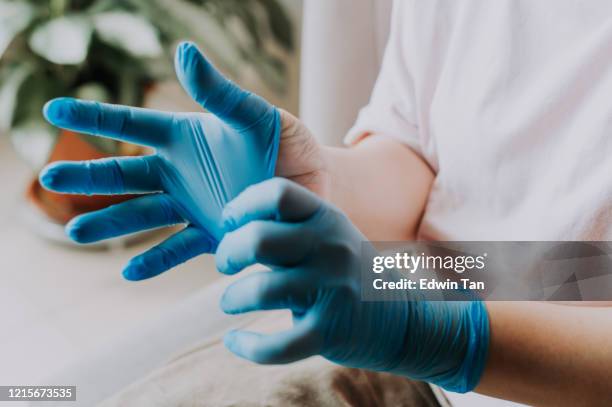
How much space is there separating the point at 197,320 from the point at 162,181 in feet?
0.76

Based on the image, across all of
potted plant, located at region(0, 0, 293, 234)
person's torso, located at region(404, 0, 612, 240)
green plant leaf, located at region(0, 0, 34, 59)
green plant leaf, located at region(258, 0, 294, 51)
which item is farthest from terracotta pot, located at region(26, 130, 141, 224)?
person's torso, located at region(404, 0, 612, 240)

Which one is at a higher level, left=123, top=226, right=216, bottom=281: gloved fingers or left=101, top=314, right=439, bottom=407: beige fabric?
left=123, top=226, right=216, bottom=281: gloved fingers

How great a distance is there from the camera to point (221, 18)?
4.70 ft

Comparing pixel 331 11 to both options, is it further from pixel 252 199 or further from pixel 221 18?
pixel 221 18

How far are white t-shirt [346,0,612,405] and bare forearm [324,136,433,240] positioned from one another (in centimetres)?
3

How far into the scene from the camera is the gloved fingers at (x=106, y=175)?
1.95ft

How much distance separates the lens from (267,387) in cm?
68

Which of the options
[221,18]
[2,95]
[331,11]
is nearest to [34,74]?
[2,95]

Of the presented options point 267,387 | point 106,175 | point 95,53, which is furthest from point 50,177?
point 95,53

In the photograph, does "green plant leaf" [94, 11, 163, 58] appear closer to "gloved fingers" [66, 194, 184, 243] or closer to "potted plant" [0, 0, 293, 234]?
"potted plant" [0, 0, 293, 234]

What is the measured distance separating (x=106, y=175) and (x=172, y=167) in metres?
0.07

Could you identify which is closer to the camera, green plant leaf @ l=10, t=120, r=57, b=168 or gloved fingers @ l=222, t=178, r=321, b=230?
gloved fingers @ l=222, t=178, r=321, b=230

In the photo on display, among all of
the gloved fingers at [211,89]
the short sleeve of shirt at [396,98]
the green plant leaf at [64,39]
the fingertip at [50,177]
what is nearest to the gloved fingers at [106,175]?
the fingertip at [50,177]

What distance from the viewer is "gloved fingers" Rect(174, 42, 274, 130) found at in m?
0.49
